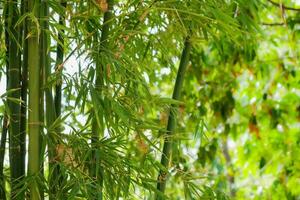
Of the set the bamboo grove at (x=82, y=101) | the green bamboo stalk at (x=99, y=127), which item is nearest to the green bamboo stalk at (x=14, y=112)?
the bamboo grove at (x=82, y=101)

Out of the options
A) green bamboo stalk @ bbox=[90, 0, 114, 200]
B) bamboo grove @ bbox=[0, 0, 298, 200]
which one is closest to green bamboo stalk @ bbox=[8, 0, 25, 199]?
bamboo grove @ bbox=[0, 0, 298, 200]

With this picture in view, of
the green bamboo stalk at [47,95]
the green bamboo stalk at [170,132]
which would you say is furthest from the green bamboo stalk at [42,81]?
the green bamboo stalk at [170,132]

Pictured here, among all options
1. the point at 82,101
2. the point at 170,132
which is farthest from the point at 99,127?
the point at 170,132

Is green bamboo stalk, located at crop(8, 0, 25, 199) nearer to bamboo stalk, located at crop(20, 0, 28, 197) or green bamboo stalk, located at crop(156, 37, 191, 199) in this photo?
bamboo stalk, located at crop(20, 0, 28, 197)

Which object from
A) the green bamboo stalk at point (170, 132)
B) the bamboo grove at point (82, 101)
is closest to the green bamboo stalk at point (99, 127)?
the bamboo grove at point (82, 101)

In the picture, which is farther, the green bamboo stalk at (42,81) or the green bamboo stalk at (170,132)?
the green bamboo stalk at (170,132)

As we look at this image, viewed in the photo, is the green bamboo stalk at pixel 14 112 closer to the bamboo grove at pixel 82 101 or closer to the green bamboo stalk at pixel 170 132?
the bamboo grove at pixel 82 101

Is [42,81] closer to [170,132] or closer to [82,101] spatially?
[82,101]

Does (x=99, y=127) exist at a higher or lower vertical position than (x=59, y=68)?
lower

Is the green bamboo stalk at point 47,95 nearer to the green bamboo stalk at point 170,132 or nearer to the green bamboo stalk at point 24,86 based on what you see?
the green bamboo stalk at point 24,86

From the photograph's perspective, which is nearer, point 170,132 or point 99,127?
point 99,127

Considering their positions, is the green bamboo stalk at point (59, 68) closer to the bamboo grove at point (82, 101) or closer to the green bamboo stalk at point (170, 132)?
the bamboo grove at point (82, 101)

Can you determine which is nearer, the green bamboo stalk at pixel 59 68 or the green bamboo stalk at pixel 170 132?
the green bamboo stalk at pixel 59 68

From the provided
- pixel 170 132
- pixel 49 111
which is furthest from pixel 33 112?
pixel 170 132
